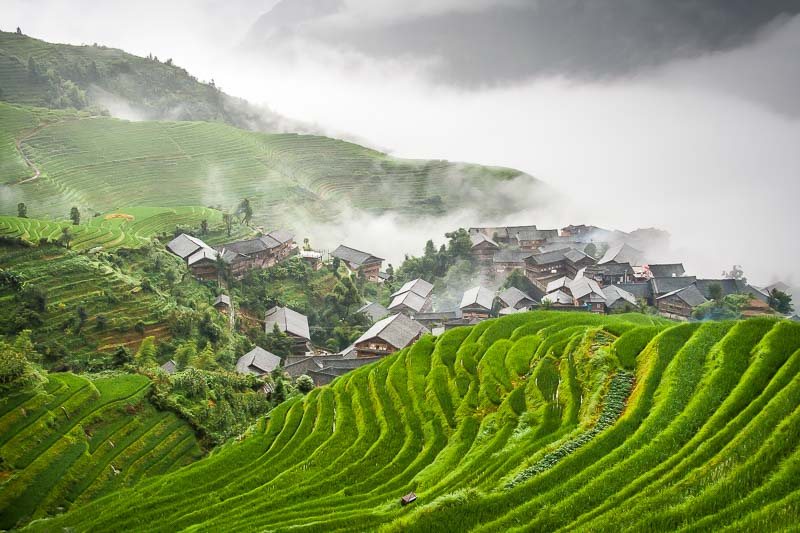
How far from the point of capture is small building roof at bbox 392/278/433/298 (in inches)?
2360

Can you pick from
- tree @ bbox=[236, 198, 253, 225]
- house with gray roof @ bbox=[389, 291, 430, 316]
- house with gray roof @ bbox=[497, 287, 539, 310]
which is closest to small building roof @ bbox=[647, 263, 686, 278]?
house with gray roof @ bbox=[497, 287, 539, 310]

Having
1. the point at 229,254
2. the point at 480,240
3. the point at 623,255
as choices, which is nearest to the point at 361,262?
the point at 480,240

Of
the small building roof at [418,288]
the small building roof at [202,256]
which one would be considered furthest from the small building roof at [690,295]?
the small building roof at [202,256]

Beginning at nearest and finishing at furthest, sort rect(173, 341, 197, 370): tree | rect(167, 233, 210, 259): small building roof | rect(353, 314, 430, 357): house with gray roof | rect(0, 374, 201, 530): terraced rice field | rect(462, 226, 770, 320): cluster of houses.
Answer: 1. rect(0, 374, 201, 530): terraced rice field
2. rect(173, 341, 197, 370): tree
3. rect(353, 314, 430, 357): house with gray roof
4. rect(462, 226, 770, 320): cluster of houses
5. rect(167, 233, 210, 259): small building roof

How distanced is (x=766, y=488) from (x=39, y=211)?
6903 centimetres

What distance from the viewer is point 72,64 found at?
375 ft

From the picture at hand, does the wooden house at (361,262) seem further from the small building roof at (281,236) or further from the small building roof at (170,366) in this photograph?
the small building roof at (170,366)

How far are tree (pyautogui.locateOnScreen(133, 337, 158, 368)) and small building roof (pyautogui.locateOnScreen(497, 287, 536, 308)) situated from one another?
95.1 feet

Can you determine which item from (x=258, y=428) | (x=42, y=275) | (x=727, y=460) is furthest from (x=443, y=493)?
(x=42, y=275)

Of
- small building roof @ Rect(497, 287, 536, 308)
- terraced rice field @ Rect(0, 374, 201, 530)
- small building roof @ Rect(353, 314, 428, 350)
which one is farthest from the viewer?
small building roof @ Rect(497, 287, 536, 308)

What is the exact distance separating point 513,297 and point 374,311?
1196cm

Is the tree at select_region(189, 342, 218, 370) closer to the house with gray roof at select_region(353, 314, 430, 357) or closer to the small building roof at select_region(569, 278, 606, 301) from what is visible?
the house with gray roof at select_region(353, 314, 430, 357)

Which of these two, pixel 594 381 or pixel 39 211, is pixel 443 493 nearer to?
pixel 594 381

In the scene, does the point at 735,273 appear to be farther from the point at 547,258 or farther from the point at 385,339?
the point at 385,339
